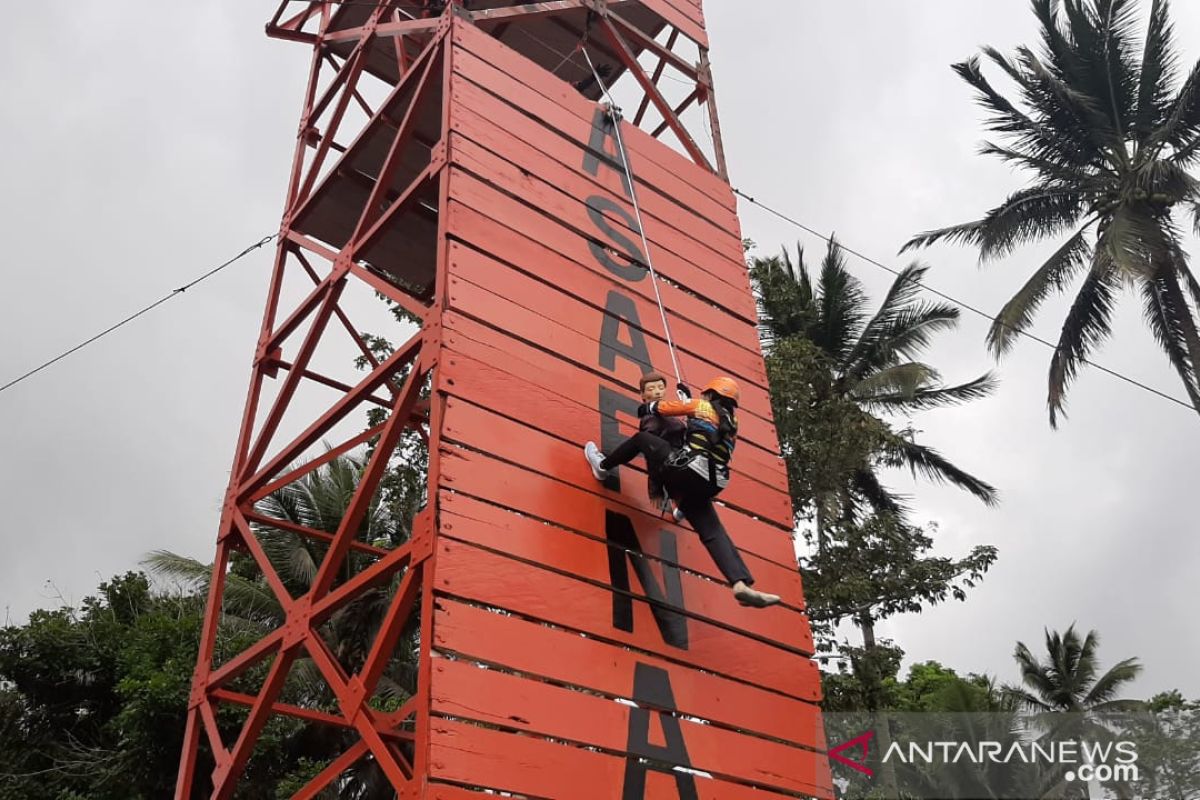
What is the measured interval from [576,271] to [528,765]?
11.9 feet

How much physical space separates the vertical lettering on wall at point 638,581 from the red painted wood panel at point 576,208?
2481mm

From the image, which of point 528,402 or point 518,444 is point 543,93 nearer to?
point 528,402

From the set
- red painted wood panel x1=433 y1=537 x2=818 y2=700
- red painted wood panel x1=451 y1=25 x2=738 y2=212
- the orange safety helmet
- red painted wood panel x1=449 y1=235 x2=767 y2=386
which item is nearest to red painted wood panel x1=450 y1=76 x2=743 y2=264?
red painted wood panel x1=451 y1=25 x2=738 y2=212

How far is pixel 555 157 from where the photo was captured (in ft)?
27.9

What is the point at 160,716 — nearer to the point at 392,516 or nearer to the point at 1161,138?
the point at 392,516

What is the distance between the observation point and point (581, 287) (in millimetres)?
7777

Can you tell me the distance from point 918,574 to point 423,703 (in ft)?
46.6

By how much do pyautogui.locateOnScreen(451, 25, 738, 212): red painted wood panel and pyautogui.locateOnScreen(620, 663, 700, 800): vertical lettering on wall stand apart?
4.56 m

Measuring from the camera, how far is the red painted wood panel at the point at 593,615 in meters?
5.77

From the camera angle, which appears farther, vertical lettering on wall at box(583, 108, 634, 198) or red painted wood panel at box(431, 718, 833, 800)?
vertical lettering on wall at box(583, 108, 634, 198)

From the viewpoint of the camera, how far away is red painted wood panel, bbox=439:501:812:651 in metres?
6.02

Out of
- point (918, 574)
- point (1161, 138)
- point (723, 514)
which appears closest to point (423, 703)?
point (723, 514)

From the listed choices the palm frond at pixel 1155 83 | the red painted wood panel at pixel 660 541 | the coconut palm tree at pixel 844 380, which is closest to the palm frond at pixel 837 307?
the coconut palm tree at pixel 844 380

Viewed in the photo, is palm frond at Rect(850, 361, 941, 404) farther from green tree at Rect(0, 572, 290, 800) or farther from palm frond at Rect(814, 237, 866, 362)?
green tree at Rect(0, 572, 290, 800)
